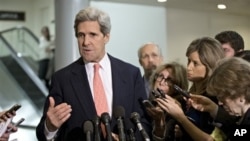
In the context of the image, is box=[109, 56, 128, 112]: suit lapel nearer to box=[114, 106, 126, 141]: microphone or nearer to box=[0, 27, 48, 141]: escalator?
box=[114, 106, 126, 141]: microphone

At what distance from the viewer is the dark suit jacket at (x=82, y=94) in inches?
89.9

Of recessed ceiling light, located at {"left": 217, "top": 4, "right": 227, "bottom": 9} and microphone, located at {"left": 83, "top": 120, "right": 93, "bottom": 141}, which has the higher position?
recessed ceiling light, located at {"left": 217, "top": 4, "right": 227, "bottom": 9}

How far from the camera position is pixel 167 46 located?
1007cm

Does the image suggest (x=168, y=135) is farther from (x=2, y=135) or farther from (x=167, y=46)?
(x=167, y=46)

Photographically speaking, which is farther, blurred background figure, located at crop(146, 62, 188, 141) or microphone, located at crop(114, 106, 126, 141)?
blurred background figure, located at crop(146, 62, 188, 141)

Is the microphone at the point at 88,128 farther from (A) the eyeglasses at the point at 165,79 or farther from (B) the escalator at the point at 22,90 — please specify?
(B) the escalator at the point at 22,90

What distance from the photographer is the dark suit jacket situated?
7.49 ft

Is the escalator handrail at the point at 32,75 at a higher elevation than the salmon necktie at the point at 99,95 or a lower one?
lower

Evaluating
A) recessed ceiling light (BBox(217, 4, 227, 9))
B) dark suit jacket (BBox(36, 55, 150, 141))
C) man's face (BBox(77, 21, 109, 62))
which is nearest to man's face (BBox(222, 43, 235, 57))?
dark suit jacket (BBox(36, 55, 150, 141))

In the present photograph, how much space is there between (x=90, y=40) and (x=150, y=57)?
2.21m

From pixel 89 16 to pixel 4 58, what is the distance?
28.6 feet

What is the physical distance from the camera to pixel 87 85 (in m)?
2.34

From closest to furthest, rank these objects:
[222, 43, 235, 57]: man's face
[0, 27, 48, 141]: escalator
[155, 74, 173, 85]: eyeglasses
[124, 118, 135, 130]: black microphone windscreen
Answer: [124, 118, 135, 130]: black microphone windscreen < [155, 74, 173, 85]: eyeglasses < [222, 43, 235, 57]: man's face < [0, 27, 48, 141]: escalator

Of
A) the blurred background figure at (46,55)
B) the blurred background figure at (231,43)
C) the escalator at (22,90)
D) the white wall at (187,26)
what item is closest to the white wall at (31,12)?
the escalator at (22,90)
